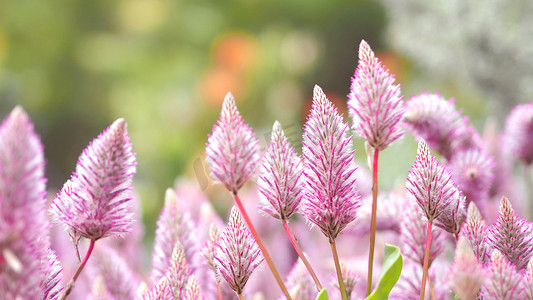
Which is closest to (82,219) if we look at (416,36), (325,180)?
(325,180)

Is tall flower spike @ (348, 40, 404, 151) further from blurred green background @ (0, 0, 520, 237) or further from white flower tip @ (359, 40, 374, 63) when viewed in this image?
blurred green background @ (0, 0, 520, 237)

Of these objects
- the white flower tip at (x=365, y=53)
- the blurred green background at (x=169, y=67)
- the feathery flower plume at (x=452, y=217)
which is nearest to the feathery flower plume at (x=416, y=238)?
the feathery flower plume at (x=452, y=217)

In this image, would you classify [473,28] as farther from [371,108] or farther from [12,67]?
[12,67]

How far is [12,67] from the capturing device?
140 inches

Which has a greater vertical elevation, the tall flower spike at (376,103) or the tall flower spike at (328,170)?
the tall flower spike at (376,103)

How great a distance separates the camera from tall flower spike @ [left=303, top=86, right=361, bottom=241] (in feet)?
1.23

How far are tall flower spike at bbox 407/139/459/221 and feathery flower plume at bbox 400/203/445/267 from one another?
0.23 feet

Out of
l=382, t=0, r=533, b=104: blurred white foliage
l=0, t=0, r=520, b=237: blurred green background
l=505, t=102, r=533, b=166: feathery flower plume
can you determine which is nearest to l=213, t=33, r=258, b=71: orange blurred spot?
l=0, t=0, r=520, b=237: blurred green background

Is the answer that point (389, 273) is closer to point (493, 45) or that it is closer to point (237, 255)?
point (237, 255)

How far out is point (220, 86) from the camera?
264 cm

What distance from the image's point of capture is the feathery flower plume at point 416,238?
0.46m

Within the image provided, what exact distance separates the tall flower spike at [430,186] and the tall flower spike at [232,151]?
0.35ft

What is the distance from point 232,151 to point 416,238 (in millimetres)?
183

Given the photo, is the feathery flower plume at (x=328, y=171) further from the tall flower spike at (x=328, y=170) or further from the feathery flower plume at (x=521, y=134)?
the feathery flower plume at (x=521, y=134)
